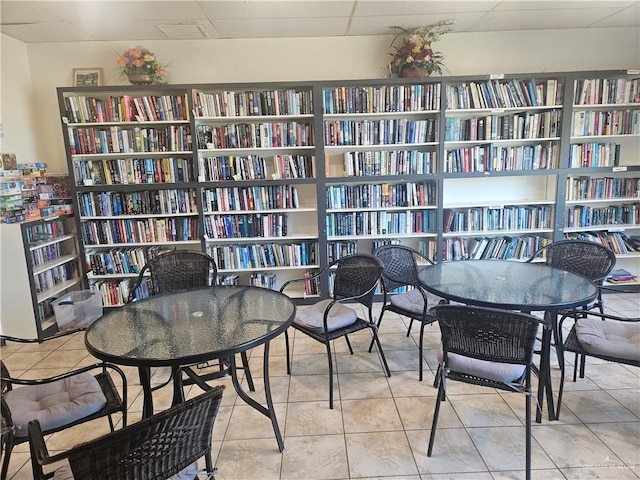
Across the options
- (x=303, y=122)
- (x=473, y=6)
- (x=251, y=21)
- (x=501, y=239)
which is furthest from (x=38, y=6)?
(x=501, y=239)

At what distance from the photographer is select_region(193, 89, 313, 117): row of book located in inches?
151

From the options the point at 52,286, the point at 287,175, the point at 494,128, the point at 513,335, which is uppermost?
the point at 494,128

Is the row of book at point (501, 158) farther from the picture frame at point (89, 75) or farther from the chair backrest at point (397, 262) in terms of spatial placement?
the picture frame at point (89, 75)

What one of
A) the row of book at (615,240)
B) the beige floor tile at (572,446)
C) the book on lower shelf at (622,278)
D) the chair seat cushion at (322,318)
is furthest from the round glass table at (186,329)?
the book on lower shelf at (622,278)

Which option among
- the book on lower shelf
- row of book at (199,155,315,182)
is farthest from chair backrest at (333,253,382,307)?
the book on lower shelf

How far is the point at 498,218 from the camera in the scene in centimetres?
412

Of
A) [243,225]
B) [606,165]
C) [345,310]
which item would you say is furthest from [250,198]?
[606,165]

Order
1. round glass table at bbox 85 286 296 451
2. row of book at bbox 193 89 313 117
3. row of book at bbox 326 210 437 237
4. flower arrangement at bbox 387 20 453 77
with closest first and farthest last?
round glass table at bbox 85 286 296 451, flower arrangement at bbox 387 20 453 77, row of book at bbox 193 89 313 117, row of book at bbox 326 210 437 237

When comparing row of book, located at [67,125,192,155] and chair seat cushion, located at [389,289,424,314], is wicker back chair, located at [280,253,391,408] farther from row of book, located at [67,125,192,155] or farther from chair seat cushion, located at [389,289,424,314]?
row of book, located at [67,125,192,155]

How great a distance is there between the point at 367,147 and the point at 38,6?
9.52ft

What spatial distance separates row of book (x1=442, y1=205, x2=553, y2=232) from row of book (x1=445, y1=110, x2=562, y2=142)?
2.30ft

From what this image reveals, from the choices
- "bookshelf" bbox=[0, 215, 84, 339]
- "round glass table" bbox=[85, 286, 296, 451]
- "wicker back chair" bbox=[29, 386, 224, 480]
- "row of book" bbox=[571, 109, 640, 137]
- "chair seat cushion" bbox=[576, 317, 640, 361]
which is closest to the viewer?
"wicker back chair" bbox=[29, 386, 224, 480]

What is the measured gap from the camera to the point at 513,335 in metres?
1.77

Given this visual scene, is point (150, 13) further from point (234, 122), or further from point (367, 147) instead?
point (367, 147)
